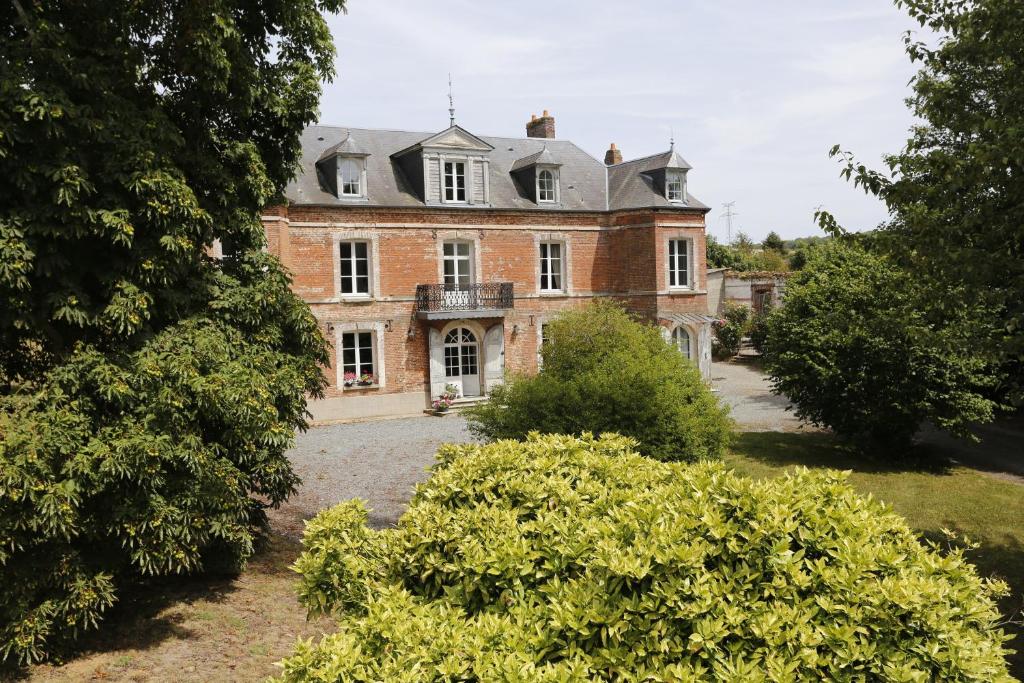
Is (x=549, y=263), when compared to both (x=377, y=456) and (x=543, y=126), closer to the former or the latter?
(x=543, y=126)

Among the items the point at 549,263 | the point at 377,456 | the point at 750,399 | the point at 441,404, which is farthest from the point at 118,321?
the point at 750,399

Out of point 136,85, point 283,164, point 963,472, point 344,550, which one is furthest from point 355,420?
point 344,550

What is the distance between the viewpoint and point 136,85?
877 cm

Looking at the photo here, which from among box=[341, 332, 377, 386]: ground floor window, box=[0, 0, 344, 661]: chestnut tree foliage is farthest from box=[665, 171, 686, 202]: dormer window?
box=[0, 0, 344, 661]: chestnut tree foliage

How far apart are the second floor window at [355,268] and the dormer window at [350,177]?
1.62 m

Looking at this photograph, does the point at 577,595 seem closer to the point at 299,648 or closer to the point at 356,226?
the point at 299,648

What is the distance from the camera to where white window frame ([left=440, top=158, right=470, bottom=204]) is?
24.2m

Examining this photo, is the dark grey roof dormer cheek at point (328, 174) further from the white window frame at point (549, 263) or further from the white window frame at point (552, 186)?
the white window frame at point (549, 263)

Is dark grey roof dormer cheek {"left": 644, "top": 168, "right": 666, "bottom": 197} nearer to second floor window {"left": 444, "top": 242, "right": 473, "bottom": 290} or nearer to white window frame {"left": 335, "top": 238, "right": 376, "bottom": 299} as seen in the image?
second floor window {"left": 444, "top": 242, "right": 473, "bottom": 290}

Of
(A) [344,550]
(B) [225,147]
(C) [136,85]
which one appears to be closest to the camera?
(A) [344,550]

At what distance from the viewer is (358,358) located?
23469 mm

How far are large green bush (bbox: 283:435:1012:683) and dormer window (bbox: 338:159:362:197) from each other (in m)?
19.8

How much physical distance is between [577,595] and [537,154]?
23.3 metres

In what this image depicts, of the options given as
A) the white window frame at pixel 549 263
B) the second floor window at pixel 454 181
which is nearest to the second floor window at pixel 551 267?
the white window frame at pixel 549 263
